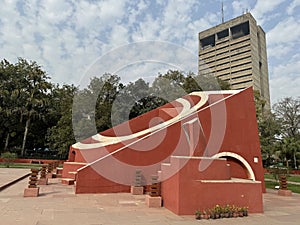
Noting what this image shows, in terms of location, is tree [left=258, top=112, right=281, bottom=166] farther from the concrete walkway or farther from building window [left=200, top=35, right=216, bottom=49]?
building window [left=200, top=35, right=216, bottom=49]

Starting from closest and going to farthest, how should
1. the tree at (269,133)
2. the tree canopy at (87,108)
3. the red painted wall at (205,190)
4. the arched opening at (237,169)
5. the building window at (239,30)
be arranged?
the red painted wall at (205,190) < the arched opening at (237,169) < the tree at (269,133) < the tree canopy at (87,108) < the building window at (239,30)

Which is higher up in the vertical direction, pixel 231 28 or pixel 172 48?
pixel 231 28

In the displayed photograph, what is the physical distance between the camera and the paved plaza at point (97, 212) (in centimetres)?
514

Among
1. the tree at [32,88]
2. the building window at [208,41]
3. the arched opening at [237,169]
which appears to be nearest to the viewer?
the arched opening at [237,169]

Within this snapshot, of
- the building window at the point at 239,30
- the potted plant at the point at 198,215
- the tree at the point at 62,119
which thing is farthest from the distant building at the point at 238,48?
the potted plant at the point at 198,215

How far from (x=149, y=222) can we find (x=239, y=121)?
20.2 ft

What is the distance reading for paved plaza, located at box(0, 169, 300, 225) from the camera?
514cm

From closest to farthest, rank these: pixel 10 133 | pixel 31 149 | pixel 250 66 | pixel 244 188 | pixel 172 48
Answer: pixel 244 188 < pixel 172 48 < pixel 10 133 < pixel 31 149 < pixel 250 66

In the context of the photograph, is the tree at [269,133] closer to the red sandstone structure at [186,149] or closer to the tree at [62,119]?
the red sandstone structure at [186,149]

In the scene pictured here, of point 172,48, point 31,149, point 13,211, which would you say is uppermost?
point 172,48

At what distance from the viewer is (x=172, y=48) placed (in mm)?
9219

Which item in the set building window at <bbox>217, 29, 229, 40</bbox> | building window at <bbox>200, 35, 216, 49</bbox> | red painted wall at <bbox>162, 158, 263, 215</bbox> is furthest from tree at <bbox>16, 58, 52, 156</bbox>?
building window at <bbox>217, 29, 229, 40</bbox>

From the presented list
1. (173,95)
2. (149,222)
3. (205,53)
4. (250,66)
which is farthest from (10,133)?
(250,66)

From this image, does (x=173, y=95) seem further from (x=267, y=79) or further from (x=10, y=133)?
(x=267, y=79)
